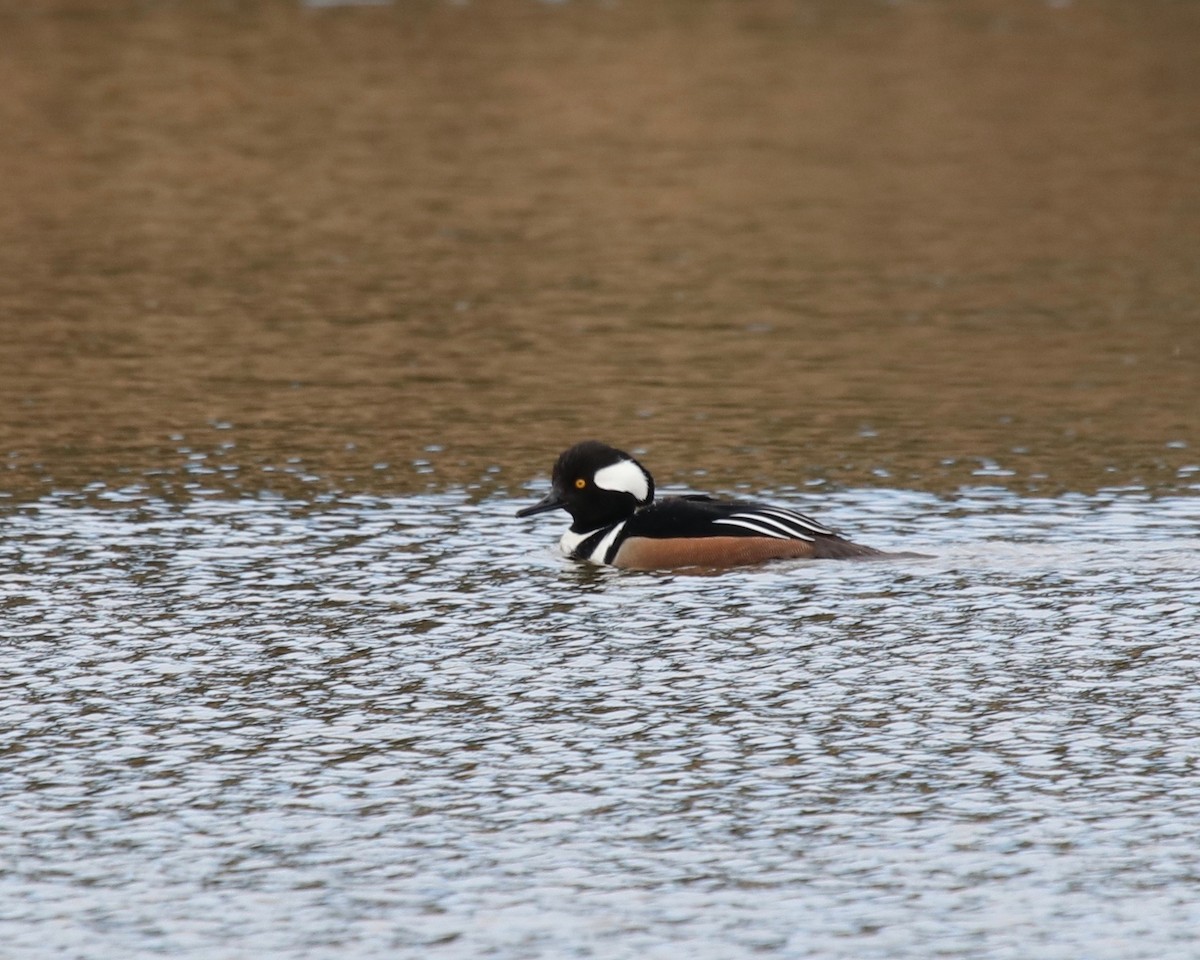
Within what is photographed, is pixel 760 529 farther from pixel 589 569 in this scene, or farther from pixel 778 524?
pixel 589 569

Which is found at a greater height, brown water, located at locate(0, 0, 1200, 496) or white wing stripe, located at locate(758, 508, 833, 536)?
brown water, located at locate(0, 0, 1200, 496)

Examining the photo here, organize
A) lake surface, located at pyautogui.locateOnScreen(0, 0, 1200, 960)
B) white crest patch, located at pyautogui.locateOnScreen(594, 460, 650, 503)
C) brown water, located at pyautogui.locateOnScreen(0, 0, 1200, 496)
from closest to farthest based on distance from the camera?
lake surface, located at pyautogui.locateOnScreen(0, 0, 1200, 960), white crest patch, located at pyautogui.locateOnScreen(594, 460, 650, 503), brown water, located at pyautogui.locateOnScreen(0, 0, 1200, 496)

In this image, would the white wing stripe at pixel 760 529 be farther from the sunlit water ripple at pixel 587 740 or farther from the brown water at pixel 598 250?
the brown water at pixel 598 250

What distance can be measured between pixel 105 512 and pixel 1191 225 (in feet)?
53.9

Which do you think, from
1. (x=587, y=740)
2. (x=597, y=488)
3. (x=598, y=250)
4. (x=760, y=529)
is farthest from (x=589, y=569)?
(x=598, y=250)

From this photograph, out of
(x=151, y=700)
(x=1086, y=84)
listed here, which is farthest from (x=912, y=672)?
(x=1086, y=84)

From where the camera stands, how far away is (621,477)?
14.0m

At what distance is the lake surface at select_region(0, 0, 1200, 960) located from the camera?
8.45 m

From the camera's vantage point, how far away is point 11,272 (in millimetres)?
25266

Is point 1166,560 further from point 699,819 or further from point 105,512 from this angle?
point 105,512

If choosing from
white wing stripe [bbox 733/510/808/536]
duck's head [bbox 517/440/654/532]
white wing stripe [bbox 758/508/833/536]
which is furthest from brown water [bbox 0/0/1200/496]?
white wing stripe [bbox 733/510/808/536]

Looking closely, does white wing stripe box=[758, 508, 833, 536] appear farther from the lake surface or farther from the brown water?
the brown water

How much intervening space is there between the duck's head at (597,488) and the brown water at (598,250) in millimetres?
1853

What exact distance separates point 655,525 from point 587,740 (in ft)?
11.7
